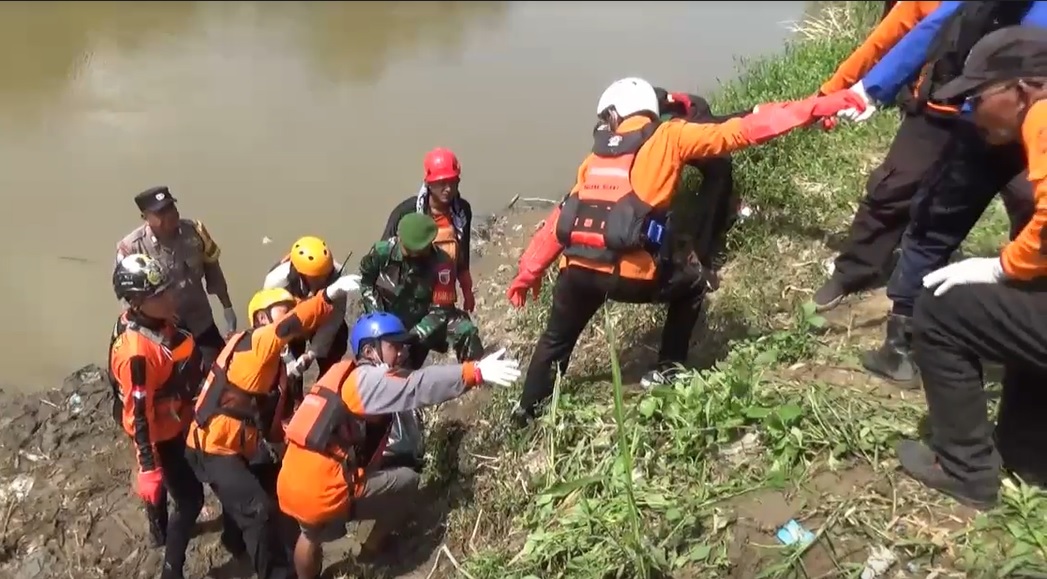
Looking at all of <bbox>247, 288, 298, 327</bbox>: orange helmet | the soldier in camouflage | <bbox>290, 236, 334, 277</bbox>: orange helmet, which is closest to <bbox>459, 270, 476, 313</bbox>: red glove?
the soldier in camouflage

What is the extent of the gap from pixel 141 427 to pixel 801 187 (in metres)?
4.59

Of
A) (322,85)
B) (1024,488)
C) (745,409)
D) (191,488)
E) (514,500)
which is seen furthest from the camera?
(322,85)

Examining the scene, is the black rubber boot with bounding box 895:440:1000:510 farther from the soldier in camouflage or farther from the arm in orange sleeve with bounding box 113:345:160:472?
the arm in orange sleeve with bounding box 113:345:160:472

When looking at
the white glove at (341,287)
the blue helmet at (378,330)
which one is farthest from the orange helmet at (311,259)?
the blue helmet at (378,330)

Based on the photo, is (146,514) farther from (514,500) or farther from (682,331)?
(682,331)

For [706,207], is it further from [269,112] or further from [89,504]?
[269,112]

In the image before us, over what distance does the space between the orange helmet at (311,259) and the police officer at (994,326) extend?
3.02 metres

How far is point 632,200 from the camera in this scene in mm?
4320

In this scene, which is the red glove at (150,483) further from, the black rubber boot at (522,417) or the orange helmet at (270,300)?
the black rubber boot at (522,417)

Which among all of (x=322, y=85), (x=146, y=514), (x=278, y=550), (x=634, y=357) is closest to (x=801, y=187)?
(x=634, y=357)

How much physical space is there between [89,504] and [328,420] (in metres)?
2.26

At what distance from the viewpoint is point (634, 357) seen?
18.4ft

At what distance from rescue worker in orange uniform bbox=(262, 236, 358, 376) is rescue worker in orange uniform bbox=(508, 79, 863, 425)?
125 centimetres

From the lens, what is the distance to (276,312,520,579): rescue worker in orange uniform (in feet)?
13.8
